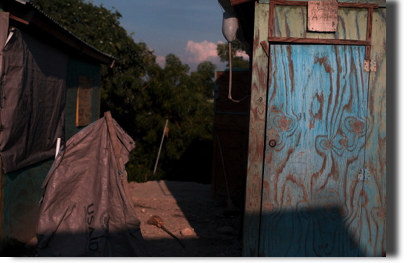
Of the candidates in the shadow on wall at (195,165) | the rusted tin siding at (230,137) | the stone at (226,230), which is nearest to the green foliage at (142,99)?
the shadow on wall at (195,165)

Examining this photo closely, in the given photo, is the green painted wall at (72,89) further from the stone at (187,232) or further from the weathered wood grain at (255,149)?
the weathered wood grain at (255,149)

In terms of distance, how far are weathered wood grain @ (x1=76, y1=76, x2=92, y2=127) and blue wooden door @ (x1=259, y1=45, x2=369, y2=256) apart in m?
4.50

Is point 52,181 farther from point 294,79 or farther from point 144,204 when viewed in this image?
point 144,204

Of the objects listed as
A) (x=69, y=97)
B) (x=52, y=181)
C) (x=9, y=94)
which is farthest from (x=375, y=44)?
(x=69, y=97)

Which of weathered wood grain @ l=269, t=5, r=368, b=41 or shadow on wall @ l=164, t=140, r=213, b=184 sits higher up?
weathered wood grain @ l=269, t=5, r=368, b=41

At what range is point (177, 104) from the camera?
39.8 ft

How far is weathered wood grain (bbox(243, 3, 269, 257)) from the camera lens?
10.8 feet

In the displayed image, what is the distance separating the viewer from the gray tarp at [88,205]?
3.21 metres

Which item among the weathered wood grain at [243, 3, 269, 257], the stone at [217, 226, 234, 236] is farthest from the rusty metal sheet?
the stone at [217, 226, 234, 236]

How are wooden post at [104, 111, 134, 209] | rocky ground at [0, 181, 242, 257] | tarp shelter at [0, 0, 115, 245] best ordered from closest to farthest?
wooden post at [104, 111, 134, 209] < tarp shelter at [0, 0, 115, 245] < rocky ground at [0, 181, 242, 257]

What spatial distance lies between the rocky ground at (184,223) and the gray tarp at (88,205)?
0.90 metres

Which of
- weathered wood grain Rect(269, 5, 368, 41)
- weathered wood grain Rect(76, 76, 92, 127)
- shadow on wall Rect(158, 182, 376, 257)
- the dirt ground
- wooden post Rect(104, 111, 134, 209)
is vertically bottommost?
the dirt ground

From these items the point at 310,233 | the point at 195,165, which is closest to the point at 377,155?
the point at 310,233

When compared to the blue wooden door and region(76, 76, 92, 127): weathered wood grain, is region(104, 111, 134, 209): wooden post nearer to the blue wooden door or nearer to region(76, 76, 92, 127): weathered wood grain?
the blue wooden door
